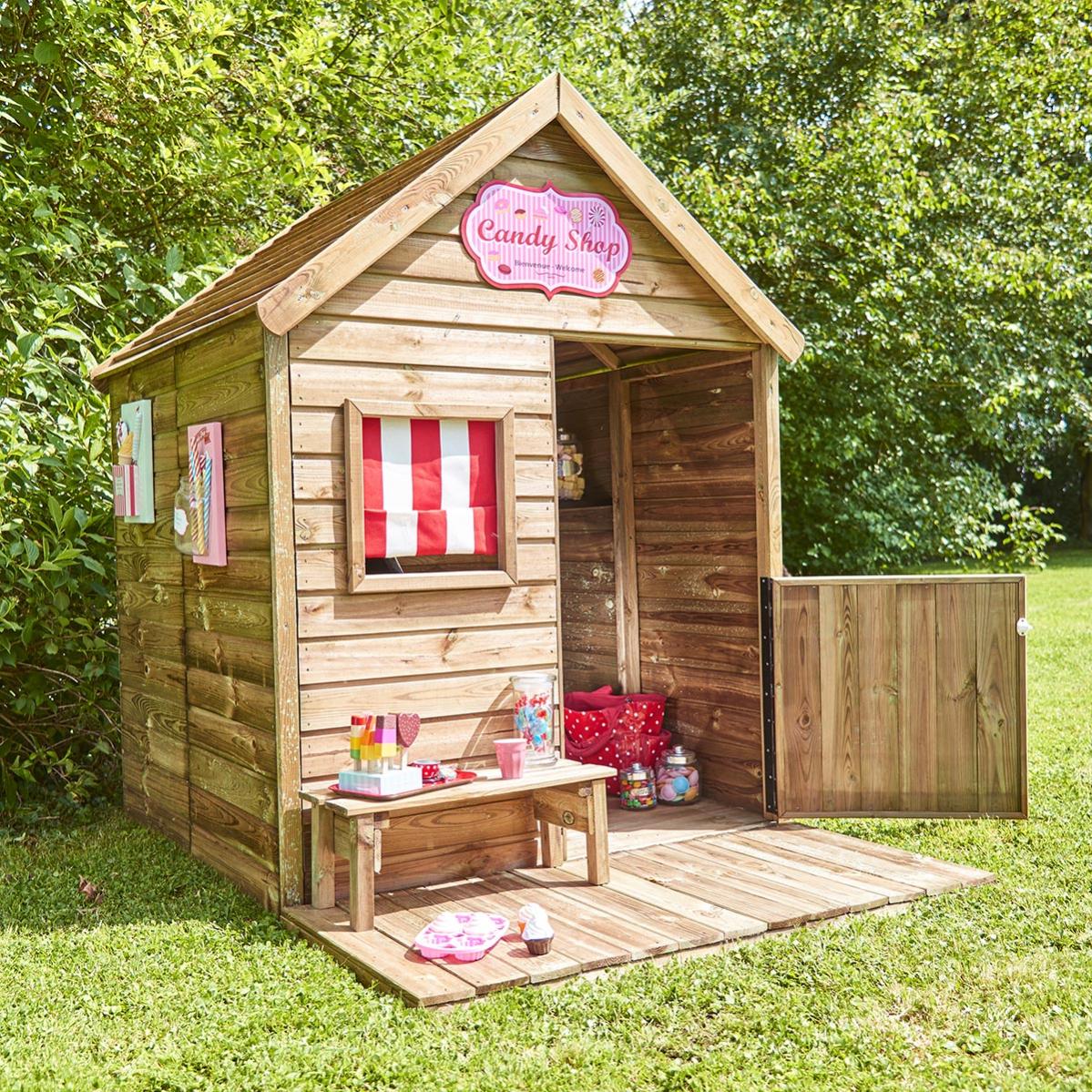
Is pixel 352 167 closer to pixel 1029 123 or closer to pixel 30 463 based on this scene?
pixel 30 463

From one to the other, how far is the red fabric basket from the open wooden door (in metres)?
0.94

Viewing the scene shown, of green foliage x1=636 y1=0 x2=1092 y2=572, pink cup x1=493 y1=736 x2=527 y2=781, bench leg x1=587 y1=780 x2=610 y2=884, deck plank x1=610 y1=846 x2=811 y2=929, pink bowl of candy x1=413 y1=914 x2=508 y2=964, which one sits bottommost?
deck plank x1=610 y1=846 x2=811 y2=929

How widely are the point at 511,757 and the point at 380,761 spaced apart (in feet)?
1.94

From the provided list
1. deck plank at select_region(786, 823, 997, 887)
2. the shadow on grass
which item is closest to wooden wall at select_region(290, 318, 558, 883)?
the shadow on grass

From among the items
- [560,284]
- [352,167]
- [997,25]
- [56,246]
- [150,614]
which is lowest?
[150,614]

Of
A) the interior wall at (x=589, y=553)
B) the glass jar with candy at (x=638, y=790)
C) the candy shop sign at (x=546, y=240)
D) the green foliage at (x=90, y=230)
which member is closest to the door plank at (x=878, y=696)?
the glass jar with candy at (x=638, y=790)

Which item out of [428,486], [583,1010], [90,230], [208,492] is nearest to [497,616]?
[428,486]

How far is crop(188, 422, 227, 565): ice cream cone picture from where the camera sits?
5.11 metres

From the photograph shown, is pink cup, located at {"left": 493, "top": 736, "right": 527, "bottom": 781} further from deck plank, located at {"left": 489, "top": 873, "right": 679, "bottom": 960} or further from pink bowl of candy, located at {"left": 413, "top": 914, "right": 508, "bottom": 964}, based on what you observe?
pink bowl of candy, located at {"left": 413, "top": 914, "right": 508, "bottom": 964}

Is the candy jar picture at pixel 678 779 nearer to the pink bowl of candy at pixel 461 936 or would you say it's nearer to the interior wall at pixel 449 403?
the interior wall at pixel 449 403

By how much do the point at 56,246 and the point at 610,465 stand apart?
3.38 m

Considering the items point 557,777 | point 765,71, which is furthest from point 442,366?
point 765,71

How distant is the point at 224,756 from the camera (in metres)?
5.27

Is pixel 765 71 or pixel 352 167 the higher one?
pixel 765 71
